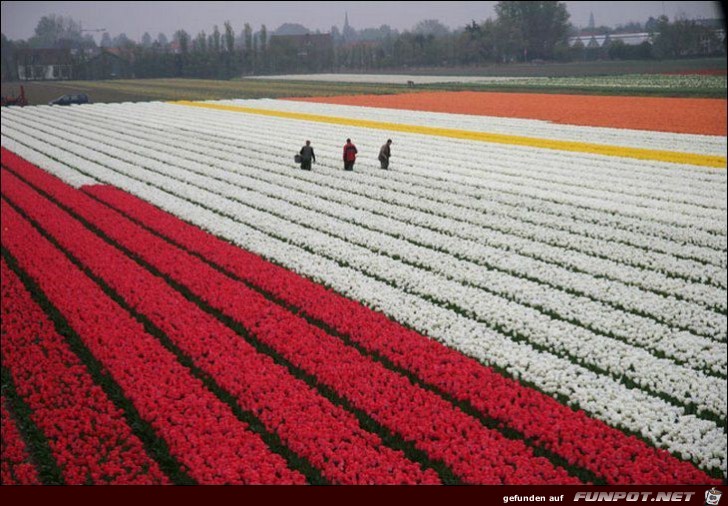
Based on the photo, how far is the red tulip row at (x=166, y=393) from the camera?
7.46 m

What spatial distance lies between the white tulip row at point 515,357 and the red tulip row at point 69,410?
5130mm

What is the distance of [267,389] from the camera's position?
9.30 m

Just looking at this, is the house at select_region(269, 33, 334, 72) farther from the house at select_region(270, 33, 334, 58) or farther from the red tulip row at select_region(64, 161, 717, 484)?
the red tulip row at select_region(64, 161, 717, 484)

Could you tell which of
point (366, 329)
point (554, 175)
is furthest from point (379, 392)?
point (554, 175)

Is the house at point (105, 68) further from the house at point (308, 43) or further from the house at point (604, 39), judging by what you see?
the house at point (604, 39)

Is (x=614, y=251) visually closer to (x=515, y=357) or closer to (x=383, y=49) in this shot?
(x=515, y=357)

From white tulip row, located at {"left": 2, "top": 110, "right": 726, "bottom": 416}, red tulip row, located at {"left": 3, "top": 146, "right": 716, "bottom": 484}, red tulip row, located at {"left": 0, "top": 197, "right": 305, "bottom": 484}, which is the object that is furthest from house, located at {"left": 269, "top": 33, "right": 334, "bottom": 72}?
red tulip row, located at {"left": 0, "top": 197, "right": 305, "bottom": 484}

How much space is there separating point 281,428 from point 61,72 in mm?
128732

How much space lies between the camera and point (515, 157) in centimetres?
3056

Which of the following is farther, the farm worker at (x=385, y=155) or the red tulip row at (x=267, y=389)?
the farm worker at (x=385, y=155)

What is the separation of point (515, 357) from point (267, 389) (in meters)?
3.75

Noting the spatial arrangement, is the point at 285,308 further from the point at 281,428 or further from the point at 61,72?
the point at 61,72

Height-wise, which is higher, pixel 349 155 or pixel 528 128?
pixel 528 128

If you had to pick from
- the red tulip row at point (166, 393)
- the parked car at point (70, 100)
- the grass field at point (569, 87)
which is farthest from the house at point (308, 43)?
the red tulip row at point (166, 393)
